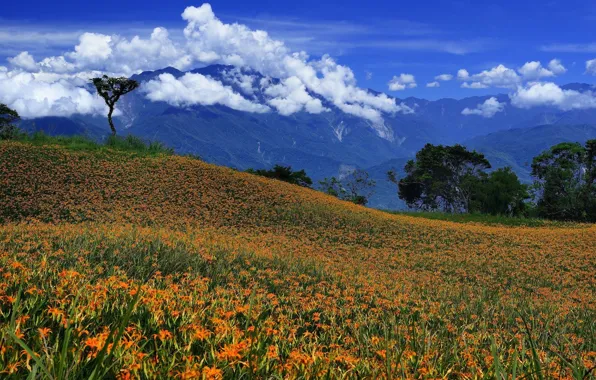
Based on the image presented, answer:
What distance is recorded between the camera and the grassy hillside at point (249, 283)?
238cm

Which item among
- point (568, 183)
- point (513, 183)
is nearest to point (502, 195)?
point (513, 183)

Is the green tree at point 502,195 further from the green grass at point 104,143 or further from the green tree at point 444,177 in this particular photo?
the green grass at point 104,143

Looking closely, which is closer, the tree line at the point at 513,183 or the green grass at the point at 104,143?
the green grass at the point at 104,143

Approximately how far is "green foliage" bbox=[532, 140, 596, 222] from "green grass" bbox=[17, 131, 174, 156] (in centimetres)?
2966

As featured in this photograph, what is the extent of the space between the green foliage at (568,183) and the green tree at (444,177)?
23.2 feet

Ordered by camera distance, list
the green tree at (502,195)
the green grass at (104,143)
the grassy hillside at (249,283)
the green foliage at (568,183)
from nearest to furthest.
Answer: the grassy hillside at (249,283) → the green grass at (104,143) → the green foliage at (568,183) → the green tree at (502,195)

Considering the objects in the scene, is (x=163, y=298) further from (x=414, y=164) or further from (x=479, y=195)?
(x=414, y=164)

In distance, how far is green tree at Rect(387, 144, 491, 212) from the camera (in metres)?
45.6

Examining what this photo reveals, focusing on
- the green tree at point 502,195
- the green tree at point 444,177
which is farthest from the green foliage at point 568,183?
the green tree at point 444,177

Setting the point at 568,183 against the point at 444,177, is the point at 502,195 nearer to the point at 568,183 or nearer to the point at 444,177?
the point at 568,183

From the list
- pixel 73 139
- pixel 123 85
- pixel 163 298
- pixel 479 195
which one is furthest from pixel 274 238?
pixel 479 195

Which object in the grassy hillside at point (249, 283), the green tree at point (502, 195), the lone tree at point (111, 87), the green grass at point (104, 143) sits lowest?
the grassy hillside at point (249, 283)

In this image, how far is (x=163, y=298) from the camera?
370 centimetres

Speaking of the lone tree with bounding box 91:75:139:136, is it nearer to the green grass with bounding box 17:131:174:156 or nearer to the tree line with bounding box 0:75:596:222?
the tree line with bounding box 0:75:596:222
